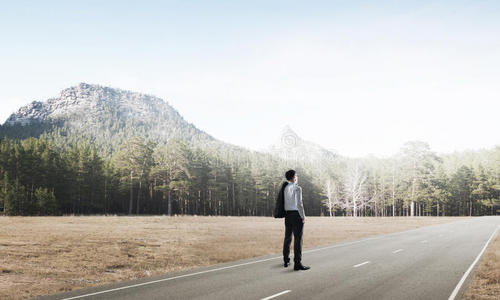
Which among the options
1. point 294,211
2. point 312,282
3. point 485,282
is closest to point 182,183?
point 294,211

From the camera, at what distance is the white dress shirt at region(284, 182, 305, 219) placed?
1095cm

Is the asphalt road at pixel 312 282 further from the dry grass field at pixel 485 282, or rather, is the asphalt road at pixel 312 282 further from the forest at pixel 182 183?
the forest at pixel 182 183

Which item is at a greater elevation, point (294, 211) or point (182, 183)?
point (182, 183)

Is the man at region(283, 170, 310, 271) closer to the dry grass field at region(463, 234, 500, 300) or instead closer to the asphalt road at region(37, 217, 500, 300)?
the asphalt road at region(37, 217, 500, 300)

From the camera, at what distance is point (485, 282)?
9.66 metres

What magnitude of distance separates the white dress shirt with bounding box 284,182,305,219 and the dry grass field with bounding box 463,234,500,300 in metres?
4.39

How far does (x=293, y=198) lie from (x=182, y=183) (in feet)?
204

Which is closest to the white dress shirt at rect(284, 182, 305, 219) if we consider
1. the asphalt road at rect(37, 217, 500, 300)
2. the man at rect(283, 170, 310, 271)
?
the man at rect(283, 170, 310, 271)

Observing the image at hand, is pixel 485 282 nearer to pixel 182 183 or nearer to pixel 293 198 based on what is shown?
pixel 293 198

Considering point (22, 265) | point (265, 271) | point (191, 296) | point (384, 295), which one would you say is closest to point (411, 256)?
point (265, 271)

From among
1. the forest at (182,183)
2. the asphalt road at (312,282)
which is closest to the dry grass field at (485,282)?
the asphalt road at (312,282)

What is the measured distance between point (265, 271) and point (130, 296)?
4.32 metres

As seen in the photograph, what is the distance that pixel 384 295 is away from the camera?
7980 mm

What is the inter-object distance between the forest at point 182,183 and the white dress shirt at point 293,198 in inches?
2335
